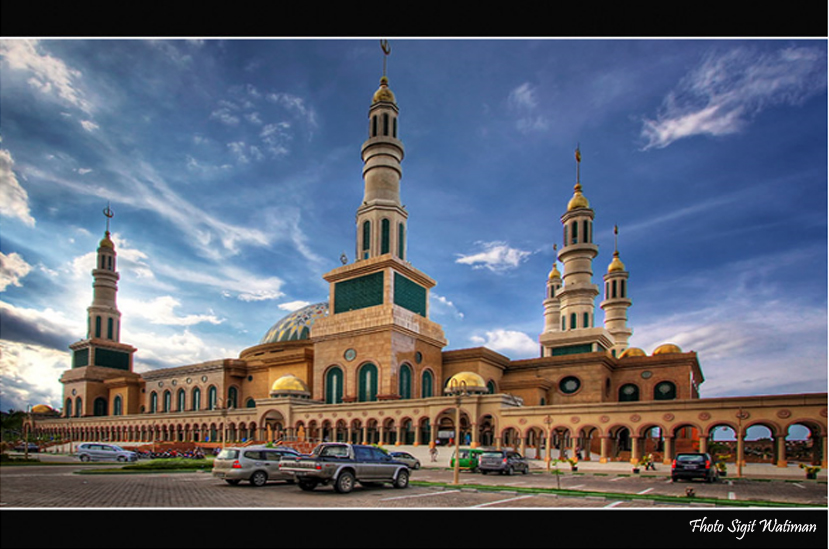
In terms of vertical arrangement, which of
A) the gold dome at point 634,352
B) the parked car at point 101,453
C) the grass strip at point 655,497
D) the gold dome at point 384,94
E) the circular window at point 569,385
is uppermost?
the gold dome at point 384,94

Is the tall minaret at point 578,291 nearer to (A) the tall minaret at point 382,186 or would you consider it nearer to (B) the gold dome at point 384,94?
(A) the tall minaret at point 382,186

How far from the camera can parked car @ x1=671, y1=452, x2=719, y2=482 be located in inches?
846

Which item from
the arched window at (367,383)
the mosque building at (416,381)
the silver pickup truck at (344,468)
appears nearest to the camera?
the silver pickup truck at (344,468)

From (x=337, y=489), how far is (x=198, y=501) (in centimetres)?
345

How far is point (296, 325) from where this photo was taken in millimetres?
66625

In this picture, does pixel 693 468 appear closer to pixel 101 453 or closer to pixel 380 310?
pixel 380 310

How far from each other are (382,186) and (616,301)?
31.7 meters

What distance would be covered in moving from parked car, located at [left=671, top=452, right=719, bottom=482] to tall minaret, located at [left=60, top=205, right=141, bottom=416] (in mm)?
66307

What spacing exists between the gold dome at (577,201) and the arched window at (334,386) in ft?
94.0

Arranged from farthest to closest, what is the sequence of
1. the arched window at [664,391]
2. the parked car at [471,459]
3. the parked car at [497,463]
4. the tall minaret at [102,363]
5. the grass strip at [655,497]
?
the tall minaret at [102,363]
the arched window at [664,391]
the parked car at [471,459]
the parked car at [497,463]
the grass strip at [655,497]

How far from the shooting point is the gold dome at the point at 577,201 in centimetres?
5925

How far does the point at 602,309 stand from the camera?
68.8 meters

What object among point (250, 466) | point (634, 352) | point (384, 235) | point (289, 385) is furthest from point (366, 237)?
point (250, 466)

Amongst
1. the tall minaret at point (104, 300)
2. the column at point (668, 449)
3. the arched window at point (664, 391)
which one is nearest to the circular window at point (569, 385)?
the arched window at point (664, 391)
